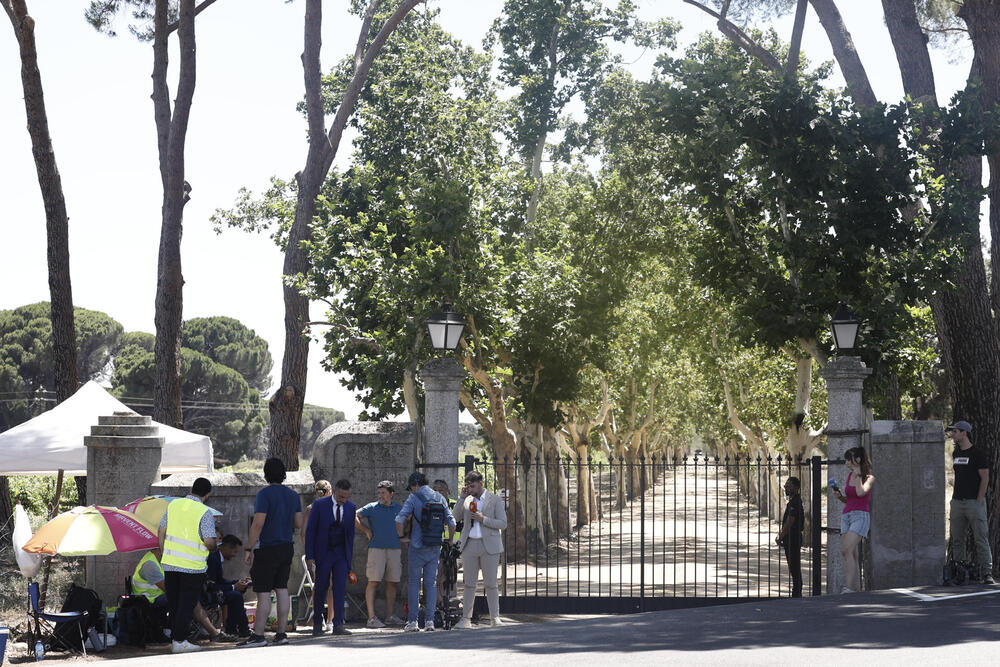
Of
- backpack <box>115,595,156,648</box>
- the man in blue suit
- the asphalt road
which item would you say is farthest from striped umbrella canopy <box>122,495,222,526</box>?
the asphalt road

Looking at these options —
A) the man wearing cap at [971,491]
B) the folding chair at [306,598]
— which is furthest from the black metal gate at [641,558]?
the folding chair at [306,598]

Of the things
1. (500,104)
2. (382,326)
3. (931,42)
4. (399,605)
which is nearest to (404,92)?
(500,104)

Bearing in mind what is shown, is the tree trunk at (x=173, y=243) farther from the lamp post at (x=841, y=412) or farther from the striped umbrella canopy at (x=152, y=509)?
the lamp post at (x=841, y=412)

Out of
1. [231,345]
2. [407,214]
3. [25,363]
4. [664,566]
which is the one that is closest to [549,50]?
[407,214]

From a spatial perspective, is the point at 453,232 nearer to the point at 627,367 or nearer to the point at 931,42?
the point at 931,42

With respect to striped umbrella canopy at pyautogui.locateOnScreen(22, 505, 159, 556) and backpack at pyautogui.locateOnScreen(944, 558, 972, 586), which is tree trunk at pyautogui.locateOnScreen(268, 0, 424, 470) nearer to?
striped umbrella canopy at pyautogui.locateOnScreen(22, 505, 159, 556)

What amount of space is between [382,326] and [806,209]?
11.1m

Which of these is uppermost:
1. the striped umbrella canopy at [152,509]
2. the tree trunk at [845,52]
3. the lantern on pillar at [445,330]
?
the tree trunk at [845,52]

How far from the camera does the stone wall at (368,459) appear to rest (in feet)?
42.0

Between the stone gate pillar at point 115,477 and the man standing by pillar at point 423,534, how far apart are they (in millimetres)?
3187

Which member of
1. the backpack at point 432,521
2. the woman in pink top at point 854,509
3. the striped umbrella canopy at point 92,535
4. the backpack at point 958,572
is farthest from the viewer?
the backpack at point 958,572

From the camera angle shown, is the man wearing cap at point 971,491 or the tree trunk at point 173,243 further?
the tree trunk at point 173,243

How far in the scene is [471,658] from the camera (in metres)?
8.73

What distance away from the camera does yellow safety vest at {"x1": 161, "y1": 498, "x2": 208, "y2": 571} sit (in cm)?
1045
